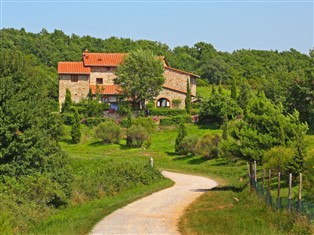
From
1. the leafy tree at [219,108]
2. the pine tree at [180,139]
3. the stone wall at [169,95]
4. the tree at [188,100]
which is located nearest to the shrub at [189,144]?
the pine tree at [180,139]

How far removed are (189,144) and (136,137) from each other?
24.8 ft

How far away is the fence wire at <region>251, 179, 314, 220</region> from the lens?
16953 millimetres

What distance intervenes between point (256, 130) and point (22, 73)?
37.3 ft

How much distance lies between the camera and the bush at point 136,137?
56.3 metres

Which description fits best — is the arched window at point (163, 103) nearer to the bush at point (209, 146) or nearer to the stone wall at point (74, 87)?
the stone wall at point (74, 87)

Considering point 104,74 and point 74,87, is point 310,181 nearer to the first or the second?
point 74,87

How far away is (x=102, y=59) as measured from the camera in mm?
83625

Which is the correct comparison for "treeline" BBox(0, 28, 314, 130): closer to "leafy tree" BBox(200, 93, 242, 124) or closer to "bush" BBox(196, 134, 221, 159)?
"leafy tree" BBox(200, 93, 242, 124)

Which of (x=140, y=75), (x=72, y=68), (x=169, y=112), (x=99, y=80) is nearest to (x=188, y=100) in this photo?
(x=169, y=112)

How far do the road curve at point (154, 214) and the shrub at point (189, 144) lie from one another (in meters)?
16.4

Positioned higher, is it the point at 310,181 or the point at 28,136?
the point at 28,136

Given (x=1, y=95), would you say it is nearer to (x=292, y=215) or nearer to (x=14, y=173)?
(x=14, y=173)

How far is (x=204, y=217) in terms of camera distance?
20328 millimetres

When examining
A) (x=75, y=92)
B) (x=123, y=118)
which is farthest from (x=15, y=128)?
(x=75, y=92)
